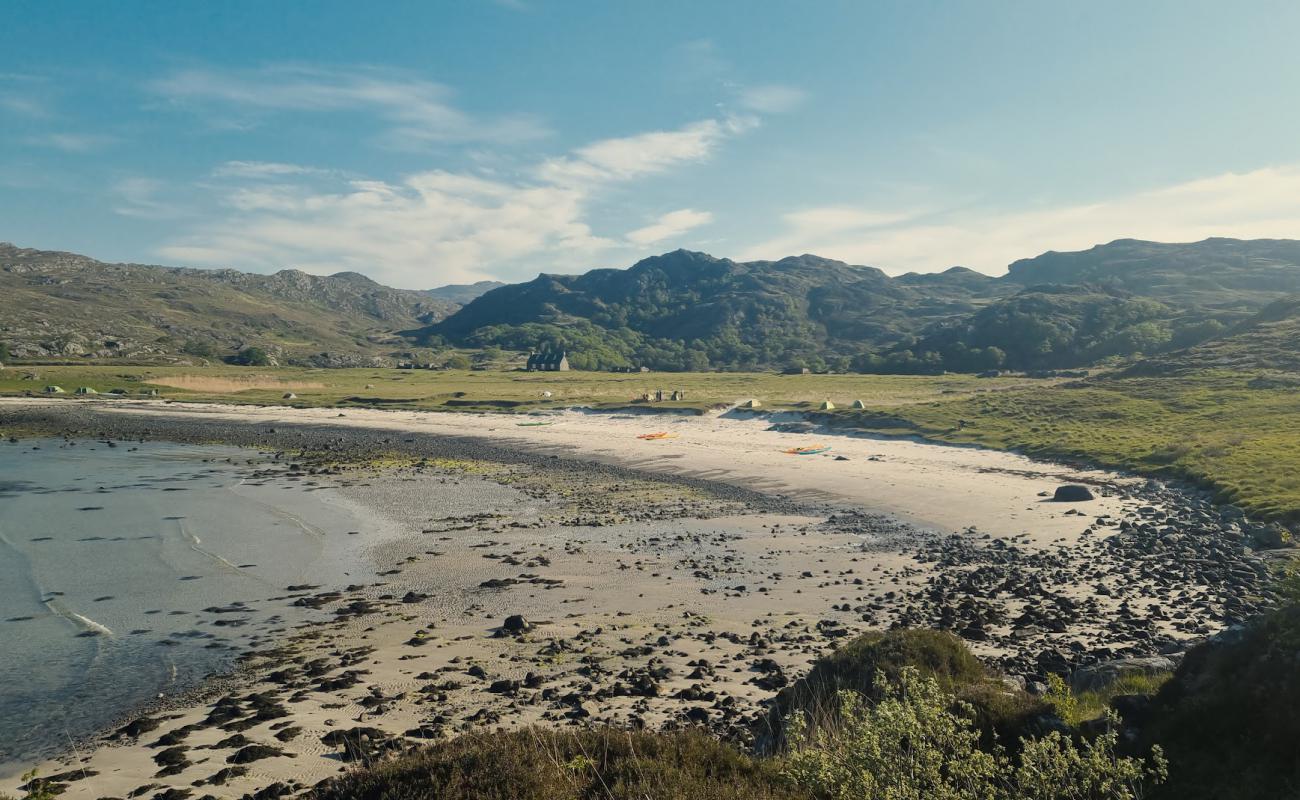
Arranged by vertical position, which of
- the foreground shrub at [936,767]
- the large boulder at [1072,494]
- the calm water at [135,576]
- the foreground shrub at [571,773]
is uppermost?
the foreground shrub at [936,767]

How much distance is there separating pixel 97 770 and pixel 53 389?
133m

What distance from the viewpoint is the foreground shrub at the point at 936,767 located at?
20.5 feet

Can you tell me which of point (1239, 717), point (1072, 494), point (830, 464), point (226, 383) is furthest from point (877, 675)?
point (226, 383)

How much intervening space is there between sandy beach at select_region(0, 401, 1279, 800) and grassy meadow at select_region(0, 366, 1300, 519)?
15.5ft

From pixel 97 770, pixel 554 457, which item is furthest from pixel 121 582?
pixel 554 457

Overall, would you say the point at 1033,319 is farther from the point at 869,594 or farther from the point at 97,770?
the point at 97,770

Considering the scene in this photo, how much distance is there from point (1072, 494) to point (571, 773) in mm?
36419

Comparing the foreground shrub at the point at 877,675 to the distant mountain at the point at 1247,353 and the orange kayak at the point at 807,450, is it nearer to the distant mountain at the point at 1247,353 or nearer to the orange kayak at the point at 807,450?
the orange kayak at the point at 807,450

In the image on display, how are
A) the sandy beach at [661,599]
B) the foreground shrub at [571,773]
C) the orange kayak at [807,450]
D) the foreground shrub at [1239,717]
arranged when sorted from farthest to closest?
the orange kayak at [807,450], the sandy beach at [661,599], the foreground shrub at [571,773], the foreground shrub at [1239,717]

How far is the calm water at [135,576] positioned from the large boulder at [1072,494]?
3348 cm

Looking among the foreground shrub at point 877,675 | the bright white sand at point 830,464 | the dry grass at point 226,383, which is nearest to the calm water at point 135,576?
the foreground shrub at point 877,675

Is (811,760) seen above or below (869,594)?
above

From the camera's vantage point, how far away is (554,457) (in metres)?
56.7

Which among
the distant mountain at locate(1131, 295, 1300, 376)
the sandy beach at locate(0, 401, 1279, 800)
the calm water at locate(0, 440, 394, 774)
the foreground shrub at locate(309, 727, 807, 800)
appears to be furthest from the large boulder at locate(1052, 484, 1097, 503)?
the distant mountain at locate(1131, 295, 1300, 376)
